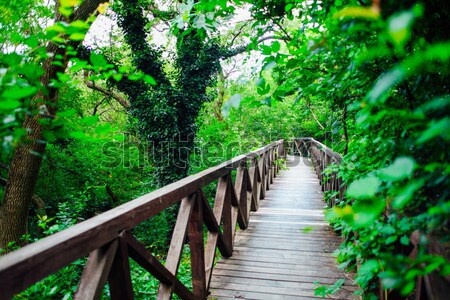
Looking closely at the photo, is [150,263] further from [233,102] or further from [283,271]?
[283,271]

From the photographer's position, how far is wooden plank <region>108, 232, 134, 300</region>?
4.64ft

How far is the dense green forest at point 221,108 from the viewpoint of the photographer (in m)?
0.78

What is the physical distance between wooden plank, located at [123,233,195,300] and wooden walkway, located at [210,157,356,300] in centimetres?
73

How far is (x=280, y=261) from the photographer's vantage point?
11.1 ft

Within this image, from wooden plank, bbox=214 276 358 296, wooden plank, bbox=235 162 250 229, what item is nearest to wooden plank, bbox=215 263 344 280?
wooden plank, bbox=214 276 358 296

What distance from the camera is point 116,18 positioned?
9.20 m

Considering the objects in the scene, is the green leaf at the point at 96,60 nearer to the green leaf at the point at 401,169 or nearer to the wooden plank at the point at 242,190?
the green leaf at the point at 401,169

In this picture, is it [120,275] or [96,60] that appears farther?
[120,275]

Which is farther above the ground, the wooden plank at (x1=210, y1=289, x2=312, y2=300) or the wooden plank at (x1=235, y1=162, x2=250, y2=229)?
the wooden plank at (x1=235, y1=162, x2=250, y2=229)

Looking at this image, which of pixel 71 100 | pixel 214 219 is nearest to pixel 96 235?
pixel 214 219

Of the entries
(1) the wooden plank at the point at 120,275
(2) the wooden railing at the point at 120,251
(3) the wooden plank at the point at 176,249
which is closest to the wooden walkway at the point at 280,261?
(2) the wooden railing at the point at 120,251

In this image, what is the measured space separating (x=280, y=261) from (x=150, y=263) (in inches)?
80.0

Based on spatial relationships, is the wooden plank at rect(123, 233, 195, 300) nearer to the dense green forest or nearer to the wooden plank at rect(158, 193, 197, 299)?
the wooden plank at rect(158, 193, 197, 299)

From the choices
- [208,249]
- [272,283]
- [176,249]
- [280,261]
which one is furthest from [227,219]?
[176,249]
